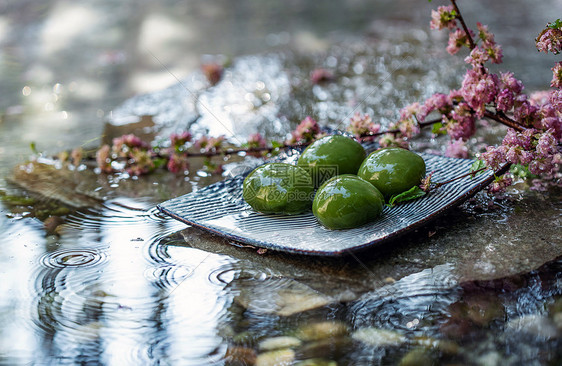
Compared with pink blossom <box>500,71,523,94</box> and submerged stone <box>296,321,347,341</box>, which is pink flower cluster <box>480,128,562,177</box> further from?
submerged stone <box>296,321,347,341</box>

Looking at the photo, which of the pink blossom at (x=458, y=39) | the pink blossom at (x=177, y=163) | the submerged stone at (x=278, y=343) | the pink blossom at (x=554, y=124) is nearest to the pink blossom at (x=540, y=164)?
the pink blossom at (x=554, y=124)

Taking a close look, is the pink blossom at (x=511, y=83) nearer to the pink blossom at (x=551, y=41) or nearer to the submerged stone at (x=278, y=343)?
the pink blossom at (x=551, y=41)

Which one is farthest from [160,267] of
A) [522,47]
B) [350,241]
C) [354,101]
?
[522,47]

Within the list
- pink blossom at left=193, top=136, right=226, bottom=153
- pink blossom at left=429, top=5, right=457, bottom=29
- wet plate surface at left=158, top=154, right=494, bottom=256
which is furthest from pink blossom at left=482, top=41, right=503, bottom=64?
pink blossom at left=193, top=136, right=226, bottom=153

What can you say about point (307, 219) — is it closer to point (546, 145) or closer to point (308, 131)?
point (308, 131)

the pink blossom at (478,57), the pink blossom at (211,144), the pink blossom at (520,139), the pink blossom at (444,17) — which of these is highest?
the pink blossom at (444,17)
